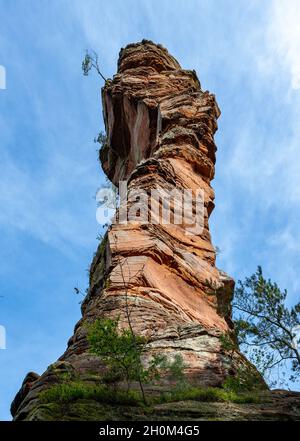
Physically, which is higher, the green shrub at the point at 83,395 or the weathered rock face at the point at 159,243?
the weathered rock face at the point at 159,243

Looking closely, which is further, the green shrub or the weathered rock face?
the weathered rock face

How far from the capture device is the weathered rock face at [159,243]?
1533 cm

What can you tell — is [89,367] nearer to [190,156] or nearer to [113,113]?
[190,156]

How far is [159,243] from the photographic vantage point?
21.5 metres

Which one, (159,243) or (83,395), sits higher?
(159,243)

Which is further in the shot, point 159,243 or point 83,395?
point 159,243

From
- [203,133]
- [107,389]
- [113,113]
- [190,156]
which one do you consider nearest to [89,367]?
[107,389]

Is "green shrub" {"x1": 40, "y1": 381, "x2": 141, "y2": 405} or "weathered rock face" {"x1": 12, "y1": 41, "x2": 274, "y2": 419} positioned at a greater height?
"weathered rock face" {"x1": 12, "y1": 41, "x2": 274, "y2": 419}

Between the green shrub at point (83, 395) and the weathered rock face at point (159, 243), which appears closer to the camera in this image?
the green shrub at point (83, 395)

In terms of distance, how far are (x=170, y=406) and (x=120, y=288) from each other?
23.5 feet

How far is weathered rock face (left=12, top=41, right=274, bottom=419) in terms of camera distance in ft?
50.3

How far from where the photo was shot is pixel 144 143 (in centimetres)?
3419
